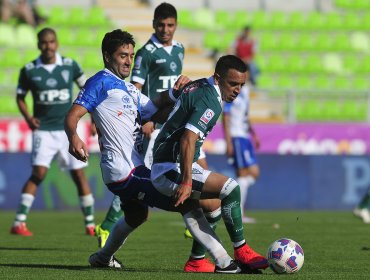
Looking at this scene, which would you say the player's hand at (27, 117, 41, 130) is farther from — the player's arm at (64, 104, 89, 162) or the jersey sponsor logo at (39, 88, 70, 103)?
the player's arm at (64, 104, 89, 162)

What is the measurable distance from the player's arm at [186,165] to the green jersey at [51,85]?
5.57 metres

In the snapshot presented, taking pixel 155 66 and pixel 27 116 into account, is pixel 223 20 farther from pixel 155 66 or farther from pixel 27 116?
pixel 155 66

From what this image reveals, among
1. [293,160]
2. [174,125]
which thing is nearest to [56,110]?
[174,125]

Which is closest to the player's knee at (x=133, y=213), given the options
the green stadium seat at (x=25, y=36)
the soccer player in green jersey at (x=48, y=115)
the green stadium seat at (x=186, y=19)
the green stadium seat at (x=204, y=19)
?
the soccer player in green jersey at (x=48, y=115)

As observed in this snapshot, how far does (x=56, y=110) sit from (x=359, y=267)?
565 centimetres

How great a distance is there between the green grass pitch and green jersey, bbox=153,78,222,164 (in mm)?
997

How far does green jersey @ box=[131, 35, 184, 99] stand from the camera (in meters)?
11.3

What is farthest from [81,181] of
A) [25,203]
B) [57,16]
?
[57,16]

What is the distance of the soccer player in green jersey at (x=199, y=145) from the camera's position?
816 centimetres

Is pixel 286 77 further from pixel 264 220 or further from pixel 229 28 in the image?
pixel 264 220

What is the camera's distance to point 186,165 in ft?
26.1

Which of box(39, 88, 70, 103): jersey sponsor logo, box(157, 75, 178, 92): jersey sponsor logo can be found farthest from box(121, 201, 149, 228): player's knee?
box(39, 88, 70, 103): jersey sponsor logo

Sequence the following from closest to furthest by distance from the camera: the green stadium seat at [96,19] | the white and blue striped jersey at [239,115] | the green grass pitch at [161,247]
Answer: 1. the green grass pitch at [161,247]
2. the white and blue striped jersey at [239,115]
3. the green stadium seat at [96,19]

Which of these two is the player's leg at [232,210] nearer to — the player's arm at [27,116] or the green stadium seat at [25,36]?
the player's arm at [27,116]
